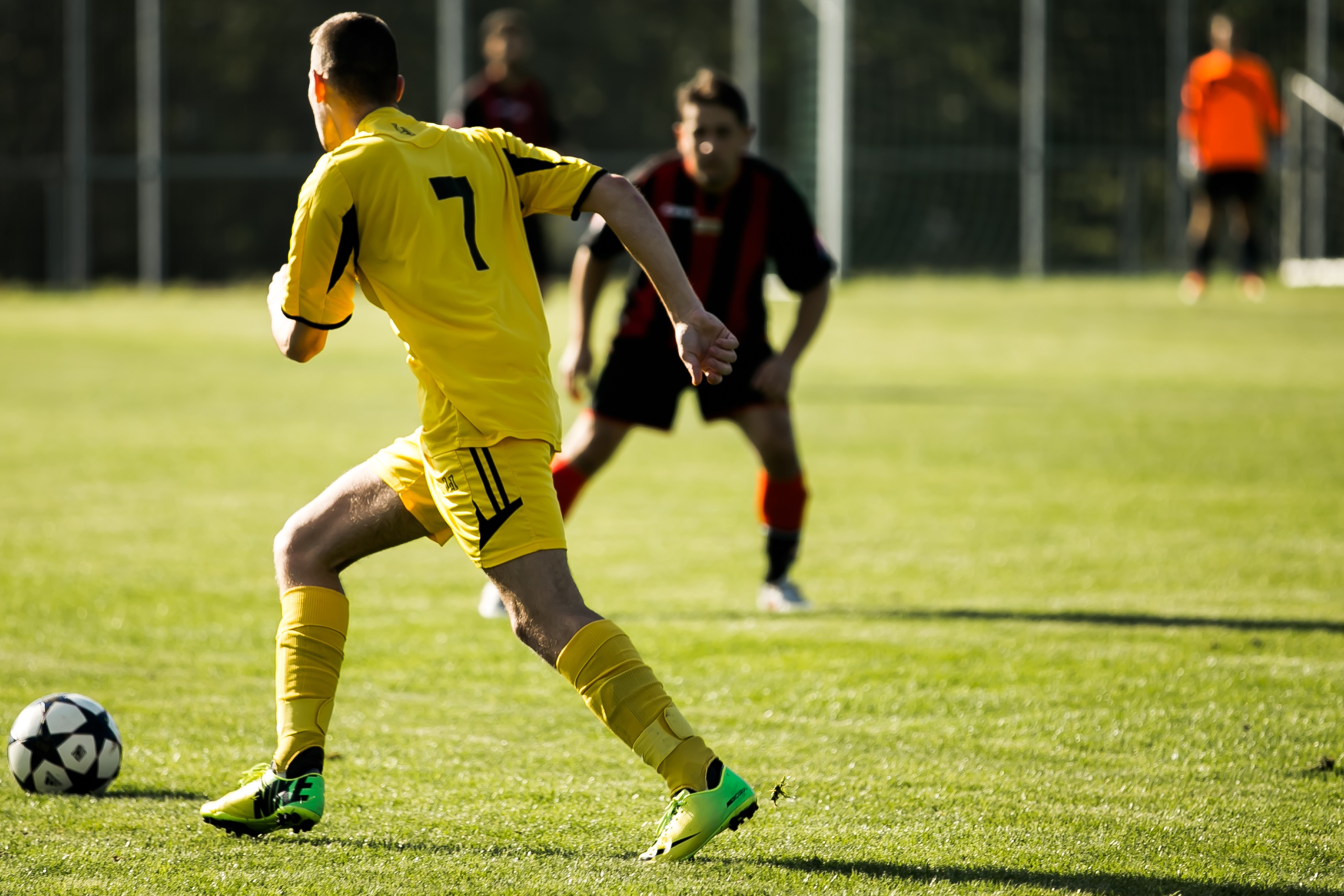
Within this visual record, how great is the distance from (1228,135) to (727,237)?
14225 millimetres

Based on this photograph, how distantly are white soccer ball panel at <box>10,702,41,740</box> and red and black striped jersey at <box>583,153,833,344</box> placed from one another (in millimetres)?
2892

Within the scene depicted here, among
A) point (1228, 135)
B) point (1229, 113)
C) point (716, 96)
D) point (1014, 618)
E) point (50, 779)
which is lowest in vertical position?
point (1014, 618)

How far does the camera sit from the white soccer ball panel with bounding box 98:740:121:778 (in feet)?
13.4

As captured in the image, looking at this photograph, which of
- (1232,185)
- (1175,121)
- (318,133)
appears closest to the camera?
(318,133)

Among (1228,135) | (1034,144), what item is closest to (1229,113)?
(1228,135)

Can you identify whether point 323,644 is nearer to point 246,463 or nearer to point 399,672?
point 399,672

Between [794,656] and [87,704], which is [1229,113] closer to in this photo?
[794,656]

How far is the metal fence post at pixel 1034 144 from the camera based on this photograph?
2567cm

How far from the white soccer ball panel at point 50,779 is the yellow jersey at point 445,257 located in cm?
132

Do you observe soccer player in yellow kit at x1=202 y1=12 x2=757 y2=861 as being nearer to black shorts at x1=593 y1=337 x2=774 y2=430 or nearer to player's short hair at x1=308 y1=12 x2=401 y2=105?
player's short hair at x1=308 y1=12 x2=401 y2=105

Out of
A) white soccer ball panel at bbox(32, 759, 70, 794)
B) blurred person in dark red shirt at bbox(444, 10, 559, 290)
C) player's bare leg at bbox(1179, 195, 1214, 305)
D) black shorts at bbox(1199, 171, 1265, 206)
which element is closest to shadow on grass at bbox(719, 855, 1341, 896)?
white soccer ball panel at bbox(32, 759, 70, 794)

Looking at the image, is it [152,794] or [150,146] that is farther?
[150,146]

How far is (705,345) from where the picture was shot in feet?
11.7

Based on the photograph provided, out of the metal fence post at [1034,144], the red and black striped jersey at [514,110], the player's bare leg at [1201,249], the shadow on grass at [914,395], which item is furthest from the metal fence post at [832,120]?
the red and black striped jersey at [514,110]
